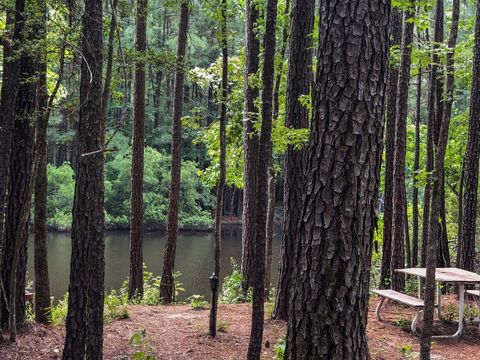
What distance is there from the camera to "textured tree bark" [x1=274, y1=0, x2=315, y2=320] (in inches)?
237

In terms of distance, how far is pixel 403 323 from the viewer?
6.76 m

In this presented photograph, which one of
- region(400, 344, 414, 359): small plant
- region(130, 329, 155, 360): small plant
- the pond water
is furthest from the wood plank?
the pond water

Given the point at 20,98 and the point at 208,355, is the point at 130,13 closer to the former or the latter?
the point at 20,98

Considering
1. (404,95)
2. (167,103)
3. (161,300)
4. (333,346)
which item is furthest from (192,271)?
(167,103)

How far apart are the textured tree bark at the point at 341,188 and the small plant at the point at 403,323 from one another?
4102 mm

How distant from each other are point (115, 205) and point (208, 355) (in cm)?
2953

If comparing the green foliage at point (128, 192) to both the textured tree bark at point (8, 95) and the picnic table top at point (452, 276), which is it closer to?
the textured tree bark at point (8, 95)

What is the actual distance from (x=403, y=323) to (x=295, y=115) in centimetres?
319

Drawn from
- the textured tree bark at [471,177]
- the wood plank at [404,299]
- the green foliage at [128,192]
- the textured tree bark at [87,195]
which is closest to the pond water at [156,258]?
the green foliage at [128,192]

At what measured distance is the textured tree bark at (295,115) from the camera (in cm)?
603

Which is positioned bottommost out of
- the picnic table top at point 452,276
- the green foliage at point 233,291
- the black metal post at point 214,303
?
the green foliage at point 233,291

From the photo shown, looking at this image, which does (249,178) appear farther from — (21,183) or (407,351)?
(407,351)

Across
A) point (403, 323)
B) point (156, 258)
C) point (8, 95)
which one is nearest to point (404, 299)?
point (403, 323)

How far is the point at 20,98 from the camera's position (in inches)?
227
